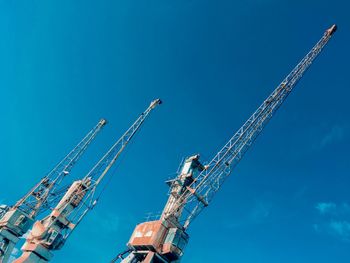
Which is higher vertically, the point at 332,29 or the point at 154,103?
the point at 332,29

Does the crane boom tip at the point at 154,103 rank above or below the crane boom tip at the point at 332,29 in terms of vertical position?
below

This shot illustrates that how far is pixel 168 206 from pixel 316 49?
4213cm

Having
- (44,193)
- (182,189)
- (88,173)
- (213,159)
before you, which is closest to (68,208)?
(88,173)

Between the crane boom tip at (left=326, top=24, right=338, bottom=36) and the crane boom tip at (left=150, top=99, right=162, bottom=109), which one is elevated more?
the crane boom tip at (left=326, top=24, right=338, bottom=36)

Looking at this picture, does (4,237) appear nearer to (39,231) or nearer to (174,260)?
(39,231)

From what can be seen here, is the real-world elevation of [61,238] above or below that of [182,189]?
below

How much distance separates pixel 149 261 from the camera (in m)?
38.3

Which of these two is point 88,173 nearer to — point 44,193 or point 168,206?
point 44,193

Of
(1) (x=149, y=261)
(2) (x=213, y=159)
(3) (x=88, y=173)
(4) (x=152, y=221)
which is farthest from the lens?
(3) (x=88, y=173)

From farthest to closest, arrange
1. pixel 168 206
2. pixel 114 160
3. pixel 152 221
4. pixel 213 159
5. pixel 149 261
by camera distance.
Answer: pixel 114 160, pixel 213 159, pixel 168 206, pixel 152 221, pixel 149 261

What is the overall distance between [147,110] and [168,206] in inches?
1031

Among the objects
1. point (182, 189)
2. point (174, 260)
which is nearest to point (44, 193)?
point (182, 189)

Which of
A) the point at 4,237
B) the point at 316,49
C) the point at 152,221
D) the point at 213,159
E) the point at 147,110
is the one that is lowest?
the point at 4,237

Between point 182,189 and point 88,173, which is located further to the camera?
point 88,173
